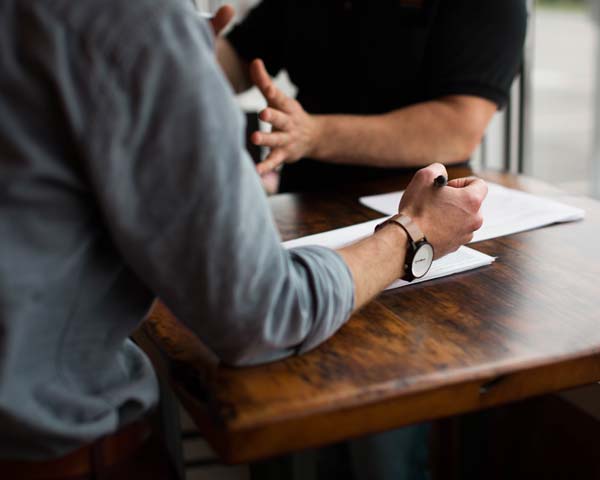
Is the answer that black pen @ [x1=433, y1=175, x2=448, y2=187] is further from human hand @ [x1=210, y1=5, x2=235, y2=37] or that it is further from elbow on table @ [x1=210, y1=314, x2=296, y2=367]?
Answer: human hand @ [x1=210, y1=5, x2=235, y2=37]

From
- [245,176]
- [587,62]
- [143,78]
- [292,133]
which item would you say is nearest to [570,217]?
[292,133]

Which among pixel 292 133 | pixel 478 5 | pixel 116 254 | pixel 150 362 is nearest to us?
pixel 116 254

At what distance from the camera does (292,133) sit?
1490 millimetres

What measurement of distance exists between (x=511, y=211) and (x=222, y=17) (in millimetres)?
712

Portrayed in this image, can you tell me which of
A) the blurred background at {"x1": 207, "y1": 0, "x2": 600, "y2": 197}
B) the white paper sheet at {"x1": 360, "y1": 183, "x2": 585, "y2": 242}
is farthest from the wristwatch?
the blurred background at {"x1": 207, "y1": 0, "x2": 600, "y2": 197}

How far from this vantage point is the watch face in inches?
37.9

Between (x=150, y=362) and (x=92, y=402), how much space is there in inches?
5.3

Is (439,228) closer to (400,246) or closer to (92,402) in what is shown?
(400,246)

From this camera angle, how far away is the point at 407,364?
82 cm

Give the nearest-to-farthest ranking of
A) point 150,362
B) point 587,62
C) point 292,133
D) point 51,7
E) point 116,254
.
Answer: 1. point 51,7
2. point 116,254
3. point 150,362
4. point 292,133
5. point 587,62

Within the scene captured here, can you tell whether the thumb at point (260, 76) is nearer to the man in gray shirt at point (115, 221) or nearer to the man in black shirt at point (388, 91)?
the man in black shirt at point (388, 91)

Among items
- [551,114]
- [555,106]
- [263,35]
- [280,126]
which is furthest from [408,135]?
[555,106]

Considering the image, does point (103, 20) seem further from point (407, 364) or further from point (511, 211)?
point (511, 211)

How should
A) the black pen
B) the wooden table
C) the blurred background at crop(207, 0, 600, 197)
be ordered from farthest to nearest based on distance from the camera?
the blurred background at crop(207, 0, 600, 197)
the black pen
the wooden table
